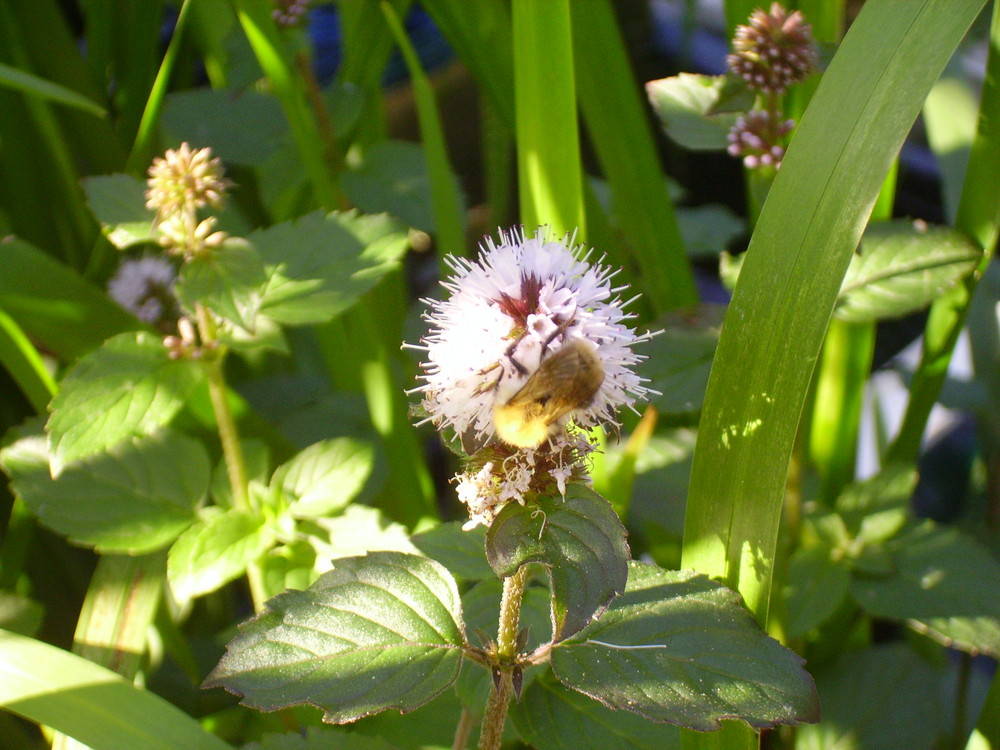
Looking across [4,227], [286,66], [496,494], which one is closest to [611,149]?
[286,66]

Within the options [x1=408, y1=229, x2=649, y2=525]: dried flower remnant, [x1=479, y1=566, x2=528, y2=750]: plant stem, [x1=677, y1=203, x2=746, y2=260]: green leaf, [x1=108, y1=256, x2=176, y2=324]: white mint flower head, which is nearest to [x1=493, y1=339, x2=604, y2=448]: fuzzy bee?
[x1=408, y1=229, x2=649, y2=525]: dried flower remnant

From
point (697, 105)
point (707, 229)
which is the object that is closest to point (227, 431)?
point (697, 105)

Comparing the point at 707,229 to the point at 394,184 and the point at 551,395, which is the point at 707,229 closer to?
the point at 394,184

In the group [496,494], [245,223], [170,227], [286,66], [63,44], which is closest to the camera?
[496,494]

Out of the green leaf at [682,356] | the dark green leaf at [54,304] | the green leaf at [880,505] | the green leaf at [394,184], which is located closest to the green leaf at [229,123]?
the green leaf at [394,184]

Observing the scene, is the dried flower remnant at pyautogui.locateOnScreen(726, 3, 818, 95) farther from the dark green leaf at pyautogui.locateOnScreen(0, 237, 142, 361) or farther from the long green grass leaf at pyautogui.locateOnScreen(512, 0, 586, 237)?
the dark green leaf at pyautogui.locateOnScreen(0, 237, 142, 361)

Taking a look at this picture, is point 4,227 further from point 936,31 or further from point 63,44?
point 936,31

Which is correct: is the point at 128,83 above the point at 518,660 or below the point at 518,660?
above
